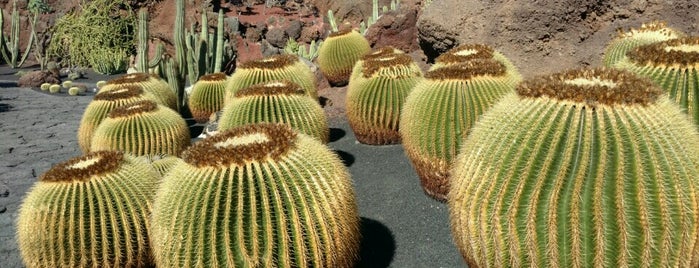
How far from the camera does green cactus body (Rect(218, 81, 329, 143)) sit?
541cm

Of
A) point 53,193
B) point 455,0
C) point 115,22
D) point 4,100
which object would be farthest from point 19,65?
point 53,193

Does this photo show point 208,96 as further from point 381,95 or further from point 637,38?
point 637,38

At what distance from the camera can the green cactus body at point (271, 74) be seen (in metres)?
6.94

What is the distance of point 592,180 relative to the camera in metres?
2.31

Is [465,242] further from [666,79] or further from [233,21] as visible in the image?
[233,21]

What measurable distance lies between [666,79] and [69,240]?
4.01m

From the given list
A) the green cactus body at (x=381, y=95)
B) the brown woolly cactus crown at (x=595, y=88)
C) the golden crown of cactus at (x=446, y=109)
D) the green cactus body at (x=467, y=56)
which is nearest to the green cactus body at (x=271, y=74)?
the green cactus body at (x=381, y=95)

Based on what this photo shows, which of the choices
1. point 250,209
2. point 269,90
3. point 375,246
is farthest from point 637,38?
point 250,209

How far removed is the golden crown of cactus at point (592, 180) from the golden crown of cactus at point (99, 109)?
550 centimetres

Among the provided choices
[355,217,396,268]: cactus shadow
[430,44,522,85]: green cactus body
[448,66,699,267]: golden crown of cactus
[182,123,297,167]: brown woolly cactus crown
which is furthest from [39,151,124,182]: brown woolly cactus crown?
[430,44,522,85]: green cactus body

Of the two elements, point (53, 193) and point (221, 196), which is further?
point (53, 193)

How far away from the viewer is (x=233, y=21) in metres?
15.6

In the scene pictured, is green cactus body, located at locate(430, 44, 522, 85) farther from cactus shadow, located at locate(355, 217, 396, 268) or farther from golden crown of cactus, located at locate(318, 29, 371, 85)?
golden crown of cactus, located at locate(318, 29, 371, 85)

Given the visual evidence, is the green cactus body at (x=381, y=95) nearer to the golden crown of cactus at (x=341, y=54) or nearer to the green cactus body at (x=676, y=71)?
the green cactus body at (x=676, y=71)
